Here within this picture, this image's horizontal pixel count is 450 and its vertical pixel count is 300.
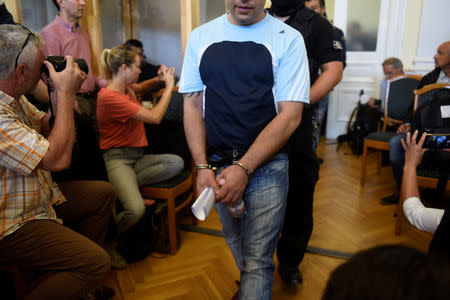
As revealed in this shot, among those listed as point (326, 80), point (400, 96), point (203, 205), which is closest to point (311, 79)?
point (326, 80)

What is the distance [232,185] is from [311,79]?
0.83m

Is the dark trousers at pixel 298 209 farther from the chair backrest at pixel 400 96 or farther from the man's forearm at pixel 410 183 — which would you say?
the chair backrest at pixel 400 96

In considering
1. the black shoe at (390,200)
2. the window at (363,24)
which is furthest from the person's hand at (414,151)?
the window at (363,24)

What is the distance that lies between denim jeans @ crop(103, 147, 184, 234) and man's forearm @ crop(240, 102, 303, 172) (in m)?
1.11

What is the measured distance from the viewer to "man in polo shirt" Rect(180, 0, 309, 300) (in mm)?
1105

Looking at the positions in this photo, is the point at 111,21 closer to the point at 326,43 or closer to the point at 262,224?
the point at 326,43

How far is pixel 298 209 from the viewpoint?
1773 millimetres

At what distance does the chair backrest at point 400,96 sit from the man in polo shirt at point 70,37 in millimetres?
2957

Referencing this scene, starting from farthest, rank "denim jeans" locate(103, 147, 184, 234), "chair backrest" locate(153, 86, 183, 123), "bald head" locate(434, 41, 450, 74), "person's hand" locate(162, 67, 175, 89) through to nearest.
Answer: "bald head" locate(434, 41, 450, 74) → "chair backrest" locate(153, 86, 183, 123) → "person's hand" locate(162, 67, 175, 89) → "denim jeans" locate(103, 147, 184, 234)

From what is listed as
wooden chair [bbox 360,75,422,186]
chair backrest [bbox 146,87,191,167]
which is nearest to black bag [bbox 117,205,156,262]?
chair backrest [bbox 146,87,191,167]

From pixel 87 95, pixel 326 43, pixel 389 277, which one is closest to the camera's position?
pixel 389 277

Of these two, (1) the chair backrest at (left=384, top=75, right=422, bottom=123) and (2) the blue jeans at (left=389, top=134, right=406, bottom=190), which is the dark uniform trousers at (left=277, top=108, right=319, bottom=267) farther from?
(1) the chair backrest at (left=384, top=75, right=422, bottom=123)

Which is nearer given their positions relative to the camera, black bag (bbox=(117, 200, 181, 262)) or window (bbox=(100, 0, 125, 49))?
black bag (bbox=(117, 200, 181, 262))

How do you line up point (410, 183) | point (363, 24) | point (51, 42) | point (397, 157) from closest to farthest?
1. point (410, 183)
2. point (51, 42)
3. point (397, 157)
4. point (363, 24)
